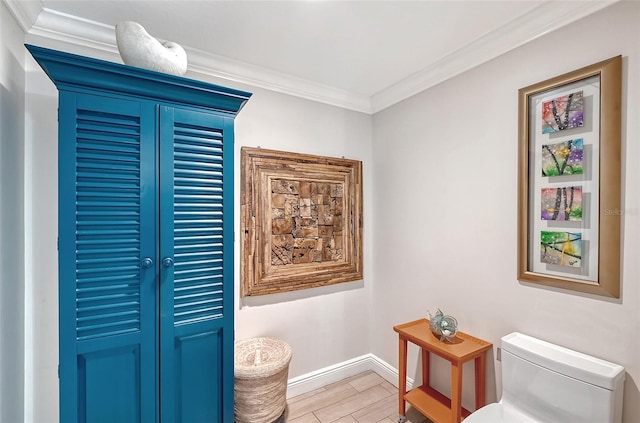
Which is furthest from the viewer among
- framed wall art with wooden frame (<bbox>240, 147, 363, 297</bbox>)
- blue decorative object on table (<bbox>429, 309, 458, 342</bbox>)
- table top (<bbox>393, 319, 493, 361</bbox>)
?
framed wall art with wooden frame (<bbox>240, 147, 363, 297</bbox>)

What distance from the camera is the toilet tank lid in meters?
1.24

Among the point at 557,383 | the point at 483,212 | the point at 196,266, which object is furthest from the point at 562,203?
the point at 196,266

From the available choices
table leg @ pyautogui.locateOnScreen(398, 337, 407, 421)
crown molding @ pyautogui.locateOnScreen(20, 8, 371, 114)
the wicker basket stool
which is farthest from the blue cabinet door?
table leg @ pyautogui.locateOnScreen(398, 337, 407, 421)

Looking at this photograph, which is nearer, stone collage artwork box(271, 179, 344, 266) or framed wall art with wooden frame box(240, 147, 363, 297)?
framed wall art with wooden frame box(240, 147, 363, 297)

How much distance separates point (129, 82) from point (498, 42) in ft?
6.32

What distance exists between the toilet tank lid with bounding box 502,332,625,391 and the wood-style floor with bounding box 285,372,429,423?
90 centimetres

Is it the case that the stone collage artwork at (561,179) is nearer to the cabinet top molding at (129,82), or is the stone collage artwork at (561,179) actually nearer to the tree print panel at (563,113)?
the tree print panel at (563,113)

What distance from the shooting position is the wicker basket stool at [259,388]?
1706 millimetres

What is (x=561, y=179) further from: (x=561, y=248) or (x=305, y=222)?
(x=305, y=222)

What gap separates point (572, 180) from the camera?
142 cm

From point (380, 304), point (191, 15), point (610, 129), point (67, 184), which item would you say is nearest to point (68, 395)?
point (67, 184)

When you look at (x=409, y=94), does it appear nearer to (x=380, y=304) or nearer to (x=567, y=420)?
(x=380, y=304)

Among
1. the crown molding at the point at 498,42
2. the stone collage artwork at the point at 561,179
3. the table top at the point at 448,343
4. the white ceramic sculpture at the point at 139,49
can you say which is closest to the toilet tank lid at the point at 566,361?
the table top at the point at 448,343

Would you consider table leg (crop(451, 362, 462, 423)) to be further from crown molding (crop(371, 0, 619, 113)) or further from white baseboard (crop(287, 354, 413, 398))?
crown molding (crop(371, 0, 619, 113))
